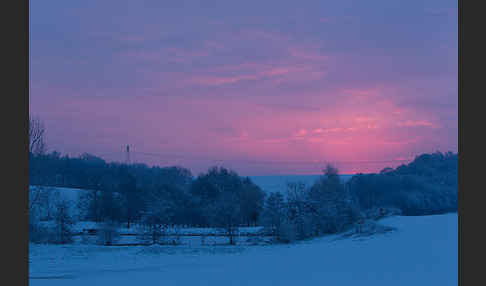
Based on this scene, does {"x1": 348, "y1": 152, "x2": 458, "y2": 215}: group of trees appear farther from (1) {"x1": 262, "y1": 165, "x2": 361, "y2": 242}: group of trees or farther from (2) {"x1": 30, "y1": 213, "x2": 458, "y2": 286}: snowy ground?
(2) {"x1": 30, "y1": 213, "x2": 458, "y2": 286}: snowy ground

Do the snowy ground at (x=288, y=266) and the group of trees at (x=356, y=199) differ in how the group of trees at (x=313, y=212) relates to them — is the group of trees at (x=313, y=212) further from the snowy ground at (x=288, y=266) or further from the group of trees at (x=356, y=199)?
the snowy ground at (x=288, y=266)

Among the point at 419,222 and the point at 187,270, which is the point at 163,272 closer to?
the point at 187,270

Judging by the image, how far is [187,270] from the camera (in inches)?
547

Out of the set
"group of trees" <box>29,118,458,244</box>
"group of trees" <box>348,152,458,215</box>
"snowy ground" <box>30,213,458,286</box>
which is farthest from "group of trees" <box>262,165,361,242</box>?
"snowy ground" <box>30,213,458,286</box>

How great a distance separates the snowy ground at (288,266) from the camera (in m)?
11.1

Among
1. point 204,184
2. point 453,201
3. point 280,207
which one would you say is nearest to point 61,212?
point 280,207

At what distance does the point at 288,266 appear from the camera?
45.8 feet

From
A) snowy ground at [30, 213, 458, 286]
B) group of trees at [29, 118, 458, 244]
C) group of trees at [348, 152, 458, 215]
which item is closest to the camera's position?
snowy ground at [30, 213, 458, 286]

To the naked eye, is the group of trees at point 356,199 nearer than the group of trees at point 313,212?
No

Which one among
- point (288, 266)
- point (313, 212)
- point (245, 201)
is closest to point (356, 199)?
point (313, 212)

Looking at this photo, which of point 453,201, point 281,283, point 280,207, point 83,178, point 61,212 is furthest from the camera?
point 83,178

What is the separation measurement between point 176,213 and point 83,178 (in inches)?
1349

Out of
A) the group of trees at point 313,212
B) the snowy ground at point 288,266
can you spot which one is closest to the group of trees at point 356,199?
the group of trees at point 313,212

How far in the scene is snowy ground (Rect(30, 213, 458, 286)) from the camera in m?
11.1
